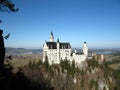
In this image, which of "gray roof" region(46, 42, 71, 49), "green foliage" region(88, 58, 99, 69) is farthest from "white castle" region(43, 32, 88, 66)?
"green foliage" region(88, 58, 99, 69)

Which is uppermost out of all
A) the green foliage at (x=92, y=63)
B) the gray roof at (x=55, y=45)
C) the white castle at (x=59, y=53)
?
the gray roof at (x=55, y=45)

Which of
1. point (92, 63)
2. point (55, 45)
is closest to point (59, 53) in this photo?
point (55, 45)

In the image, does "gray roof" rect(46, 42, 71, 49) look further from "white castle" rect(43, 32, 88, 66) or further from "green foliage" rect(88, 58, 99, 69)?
"green foliage" rect(88, 58, 99, 69)

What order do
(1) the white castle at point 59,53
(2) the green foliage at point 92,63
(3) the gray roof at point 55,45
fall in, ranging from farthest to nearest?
(2) the green foliage at point 92,63 → (3) the gray roof at point 55,45 → (1) the white castle at point 59,53

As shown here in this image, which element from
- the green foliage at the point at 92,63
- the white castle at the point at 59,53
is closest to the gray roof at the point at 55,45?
the white castle at the point at 59,53

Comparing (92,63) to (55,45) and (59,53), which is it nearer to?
(59,53)

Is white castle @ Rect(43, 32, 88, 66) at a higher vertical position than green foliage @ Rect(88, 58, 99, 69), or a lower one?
higher

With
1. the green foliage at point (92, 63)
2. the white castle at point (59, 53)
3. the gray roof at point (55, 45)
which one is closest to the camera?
the white castle at point (59, 53)

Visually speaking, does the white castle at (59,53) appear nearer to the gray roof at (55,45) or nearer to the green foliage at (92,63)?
the gray roof at (55,45)
